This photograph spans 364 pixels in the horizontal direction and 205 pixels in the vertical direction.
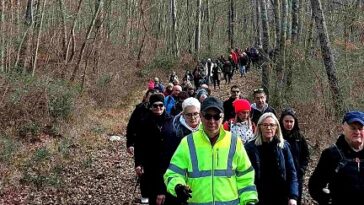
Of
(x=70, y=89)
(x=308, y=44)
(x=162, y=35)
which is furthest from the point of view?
(x=162, y=35)

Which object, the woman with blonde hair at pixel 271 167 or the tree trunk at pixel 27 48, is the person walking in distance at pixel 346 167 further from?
the tree trunk at pixel 27 48

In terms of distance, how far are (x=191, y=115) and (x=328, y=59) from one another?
338 inches

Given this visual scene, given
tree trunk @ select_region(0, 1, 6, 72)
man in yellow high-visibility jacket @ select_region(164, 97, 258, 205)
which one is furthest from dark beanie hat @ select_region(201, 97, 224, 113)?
tree trunk @ select_region(0, 1, 6, 72)

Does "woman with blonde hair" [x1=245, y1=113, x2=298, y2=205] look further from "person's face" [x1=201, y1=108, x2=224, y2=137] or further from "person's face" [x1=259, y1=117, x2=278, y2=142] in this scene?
"person's face" [x1=201, y1=108, x2=224, y2=137]

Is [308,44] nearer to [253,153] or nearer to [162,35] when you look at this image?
[253,153]

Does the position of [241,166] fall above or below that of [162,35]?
below

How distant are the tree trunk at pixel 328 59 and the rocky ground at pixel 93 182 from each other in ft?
6.10

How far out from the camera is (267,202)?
16.9 ft

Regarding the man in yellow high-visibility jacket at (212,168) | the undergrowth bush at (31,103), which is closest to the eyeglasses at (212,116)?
the man in yellow high-visibility jacket at (212,168)

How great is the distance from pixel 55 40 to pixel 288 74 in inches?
479

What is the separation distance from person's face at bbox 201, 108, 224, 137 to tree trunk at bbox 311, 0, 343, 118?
29.4ft

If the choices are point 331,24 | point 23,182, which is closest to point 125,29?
point 331,24

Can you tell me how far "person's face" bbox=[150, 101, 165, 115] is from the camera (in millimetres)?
6961

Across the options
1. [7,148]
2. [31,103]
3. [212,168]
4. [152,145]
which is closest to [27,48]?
[31,103]
